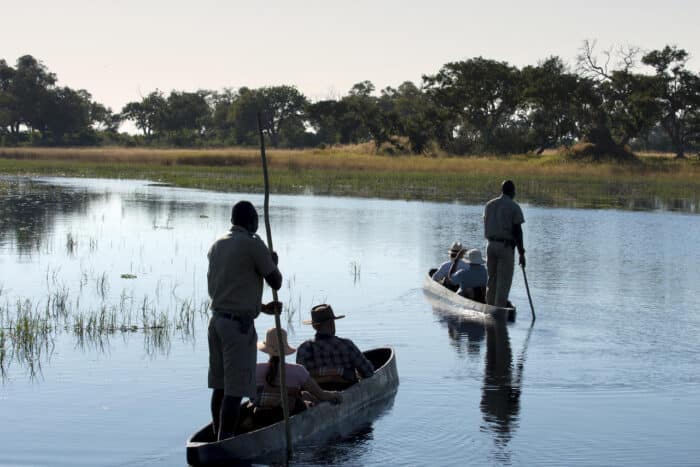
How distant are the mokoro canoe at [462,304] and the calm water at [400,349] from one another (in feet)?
0.85

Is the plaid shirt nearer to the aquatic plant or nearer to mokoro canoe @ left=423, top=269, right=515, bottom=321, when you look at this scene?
mokoro canoe @ left=423, top=269, right=515, bottom=321

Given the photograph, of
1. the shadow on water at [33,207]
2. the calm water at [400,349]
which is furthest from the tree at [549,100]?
the calm water at [400,349]

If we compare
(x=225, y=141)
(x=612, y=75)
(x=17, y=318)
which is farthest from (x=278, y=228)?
(x=225, y=141)

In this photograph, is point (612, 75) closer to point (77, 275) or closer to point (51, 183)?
point (51, 183)

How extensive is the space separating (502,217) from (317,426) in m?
6.96

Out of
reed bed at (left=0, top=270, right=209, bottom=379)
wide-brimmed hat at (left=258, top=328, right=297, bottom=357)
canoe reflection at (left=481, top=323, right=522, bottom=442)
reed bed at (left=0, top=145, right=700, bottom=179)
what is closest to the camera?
wide-brimmed hat at (left=258, top=328, right=297, bottom=357)

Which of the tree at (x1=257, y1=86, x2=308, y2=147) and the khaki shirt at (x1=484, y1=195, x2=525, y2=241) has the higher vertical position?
the tree at (x1=257, y1=86, x2=308, y2=147)

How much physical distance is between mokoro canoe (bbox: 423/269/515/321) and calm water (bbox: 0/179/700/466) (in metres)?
0.26

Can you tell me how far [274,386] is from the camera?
33.7 ft

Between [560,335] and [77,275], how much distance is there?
998 centimetres

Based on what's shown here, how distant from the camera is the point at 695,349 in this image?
Answer: 15945 mm

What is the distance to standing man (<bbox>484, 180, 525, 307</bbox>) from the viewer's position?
1680 centimetres

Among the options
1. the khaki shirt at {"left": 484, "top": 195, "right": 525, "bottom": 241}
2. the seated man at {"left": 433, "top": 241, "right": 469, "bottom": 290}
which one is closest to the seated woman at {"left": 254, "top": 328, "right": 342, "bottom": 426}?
the khaki shirt at {"left": 484, "top": 195, "right": 525, "bottom": 241}

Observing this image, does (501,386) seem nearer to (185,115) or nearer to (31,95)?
(31,95)
